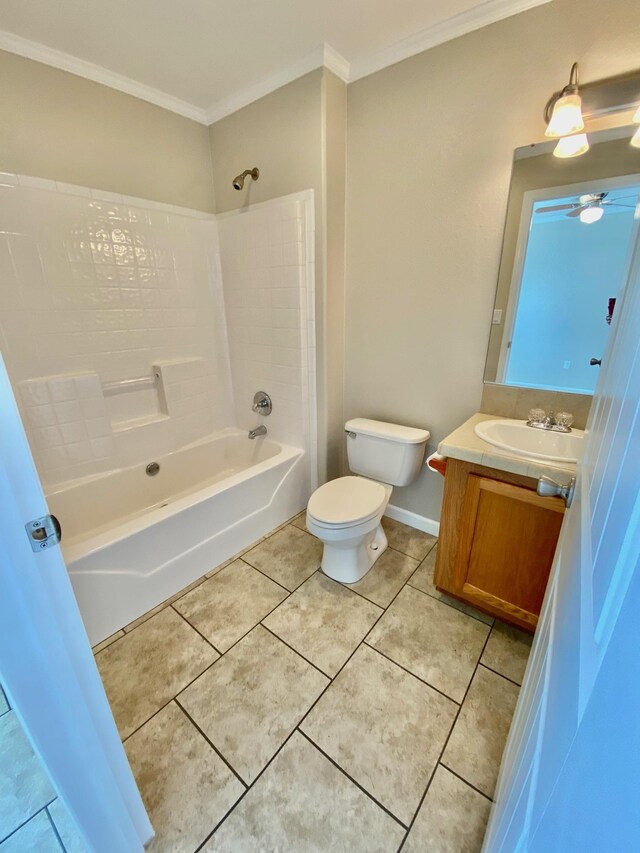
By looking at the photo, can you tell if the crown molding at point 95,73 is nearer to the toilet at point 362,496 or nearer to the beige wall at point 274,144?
the beige wall at point 274,144

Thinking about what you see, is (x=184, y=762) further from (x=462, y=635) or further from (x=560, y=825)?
(x=560, y=825)

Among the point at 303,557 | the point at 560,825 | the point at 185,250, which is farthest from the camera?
the point at 185,250

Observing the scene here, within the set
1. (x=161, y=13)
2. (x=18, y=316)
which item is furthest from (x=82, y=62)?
(x=18, y=316)

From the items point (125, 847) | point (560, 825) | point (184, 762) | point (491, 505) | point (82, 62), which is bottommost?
point (184, 762)

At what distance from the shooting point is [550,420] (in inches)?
60.9

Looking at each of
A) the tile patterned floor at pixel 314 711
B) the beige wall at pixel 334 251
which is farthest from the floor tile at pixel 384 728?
the beige wall at pixel 334 251

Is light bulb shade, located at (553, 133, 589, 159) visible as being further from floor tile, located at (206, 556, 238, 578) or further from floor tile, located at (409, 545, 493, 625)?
floor tile, located at (206, 556, 238, 578)

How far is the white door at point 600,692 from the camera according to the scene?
0.23 m

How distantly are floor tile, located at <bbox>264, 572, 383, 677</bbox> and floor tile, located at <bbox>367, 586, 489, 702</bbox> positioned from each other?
0.08m

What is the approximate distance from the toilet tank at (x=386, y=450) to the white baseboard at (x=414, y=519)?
1.09 feet

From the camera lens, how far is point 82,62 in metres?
1.68

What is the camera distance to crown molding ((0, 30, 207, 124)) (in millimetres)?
1530

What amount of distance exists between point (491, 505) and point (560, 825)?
1.16 m

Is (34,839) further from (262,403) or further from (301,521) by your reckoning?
(262,403)
